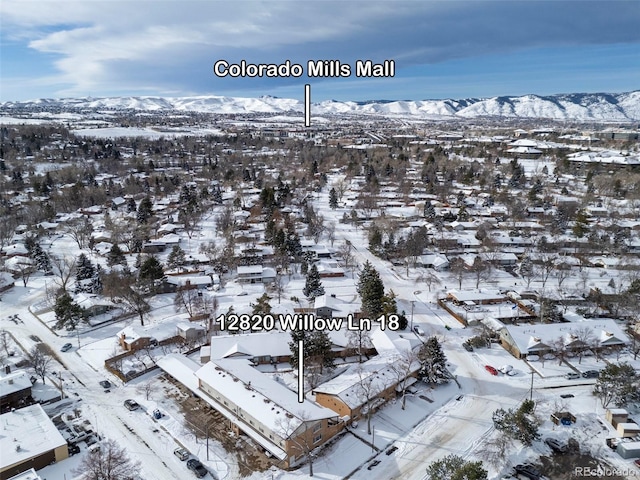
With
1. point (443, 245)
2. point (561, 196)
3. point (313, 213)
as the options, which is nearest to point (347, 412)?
point (443, 245)

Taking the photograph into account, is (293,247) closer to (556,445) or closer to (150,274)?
(150,274)

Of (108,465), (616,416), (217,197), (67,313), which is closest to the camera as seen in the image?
(108,465)

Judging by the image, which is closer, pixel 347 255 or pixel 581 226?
pixel 347 255

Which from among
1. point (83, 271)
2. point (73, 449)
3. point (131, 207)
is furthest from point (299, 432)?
point (131, 207)

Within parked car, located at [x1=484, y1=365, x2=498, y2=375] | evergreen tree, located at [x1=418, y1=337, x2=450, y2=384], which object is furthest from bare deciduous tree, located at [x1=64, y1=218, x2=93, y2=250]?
parked car, located at [x1=484, y1=365, x2=498, y2=375]

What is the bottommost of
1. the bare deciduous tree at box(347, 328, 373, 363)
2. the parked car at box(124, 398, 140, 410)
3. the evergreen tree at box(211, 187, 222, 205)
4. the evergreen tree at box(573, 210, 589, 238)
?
the parked car at box(124, 398, 140, 410)

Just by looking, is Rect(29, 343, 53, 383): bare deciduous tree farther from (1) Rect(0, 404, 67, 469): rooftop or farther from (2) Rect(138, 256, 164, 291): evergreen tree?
(2) Rect(138, 256, 164, 291): evergreen tree

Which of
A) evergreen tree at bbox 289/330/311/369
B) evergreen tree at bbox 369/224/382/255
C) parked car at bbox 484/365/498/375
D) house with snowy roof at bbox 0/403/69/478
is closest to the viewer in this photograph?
house with snowy roof at bbox 0/403/69/478
